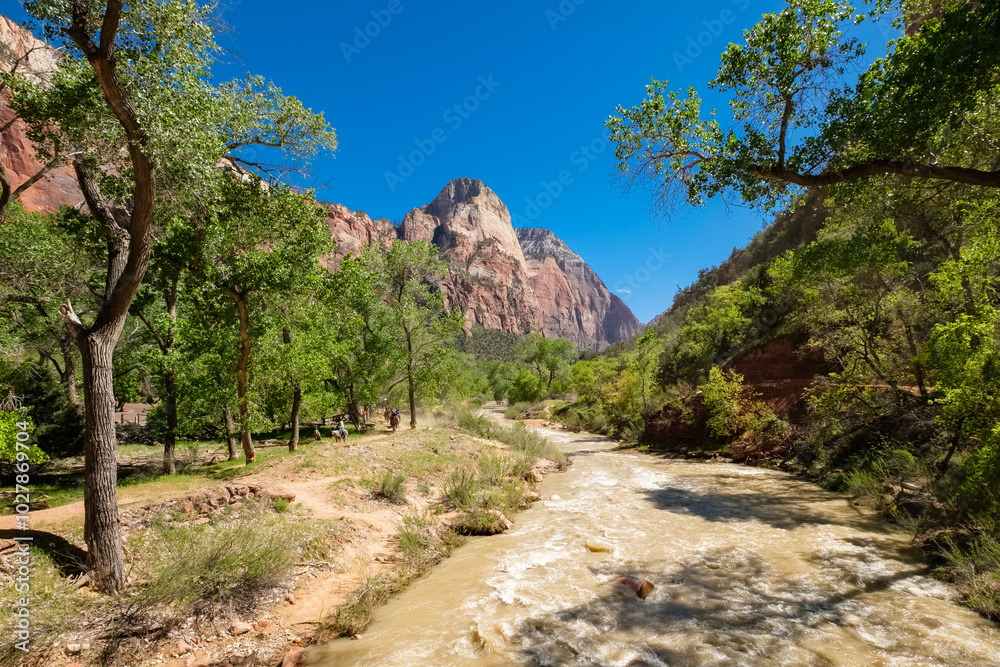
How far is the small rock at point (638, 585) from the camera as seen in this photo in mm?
6289

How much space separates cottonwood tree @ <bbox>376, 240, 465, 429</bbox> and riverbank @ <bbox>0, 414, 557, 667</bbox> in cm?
978

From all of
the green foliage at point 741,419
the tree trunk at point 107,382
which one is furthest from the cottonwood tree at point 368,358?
the green foliage at point 741,419

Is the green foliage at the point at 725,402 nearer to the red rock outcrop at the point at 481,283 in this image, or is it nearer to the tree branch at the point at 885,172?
the tree branch at the point at 885,172

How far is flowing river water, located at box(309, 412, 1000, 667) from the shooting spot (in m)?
4.84

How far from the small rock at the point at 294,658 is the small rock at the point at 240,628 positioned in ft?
2.60

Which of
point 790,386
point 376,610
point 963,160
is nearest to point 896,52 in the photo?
point 963,160

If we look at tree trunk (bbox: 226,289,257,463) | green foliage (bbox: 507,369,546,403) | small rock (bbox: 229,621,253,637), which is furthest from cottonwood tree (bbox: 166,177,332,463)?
green foliage (bbox: 507,369,546,403)

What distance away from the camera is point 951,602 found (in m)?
5.59

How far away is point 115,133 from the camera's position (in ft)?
21.9

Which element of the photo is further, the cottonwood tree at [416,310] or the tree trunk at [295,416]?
the cottonwood tree at [416,310]

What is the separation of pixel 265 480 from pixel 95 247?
6917 millimetres

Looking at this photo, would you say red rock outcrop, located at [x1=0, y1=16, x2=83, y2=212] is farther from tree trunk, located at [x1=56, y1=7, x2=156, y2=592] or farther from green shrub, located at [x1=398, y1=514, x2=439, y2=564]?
green shrub, located at [x1=398, y1=514, x2=439, y2=564]

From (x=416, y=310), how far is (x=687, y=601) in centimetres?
1699

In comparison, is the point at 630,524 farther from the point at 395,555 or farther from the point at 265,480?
the point at 265,480
